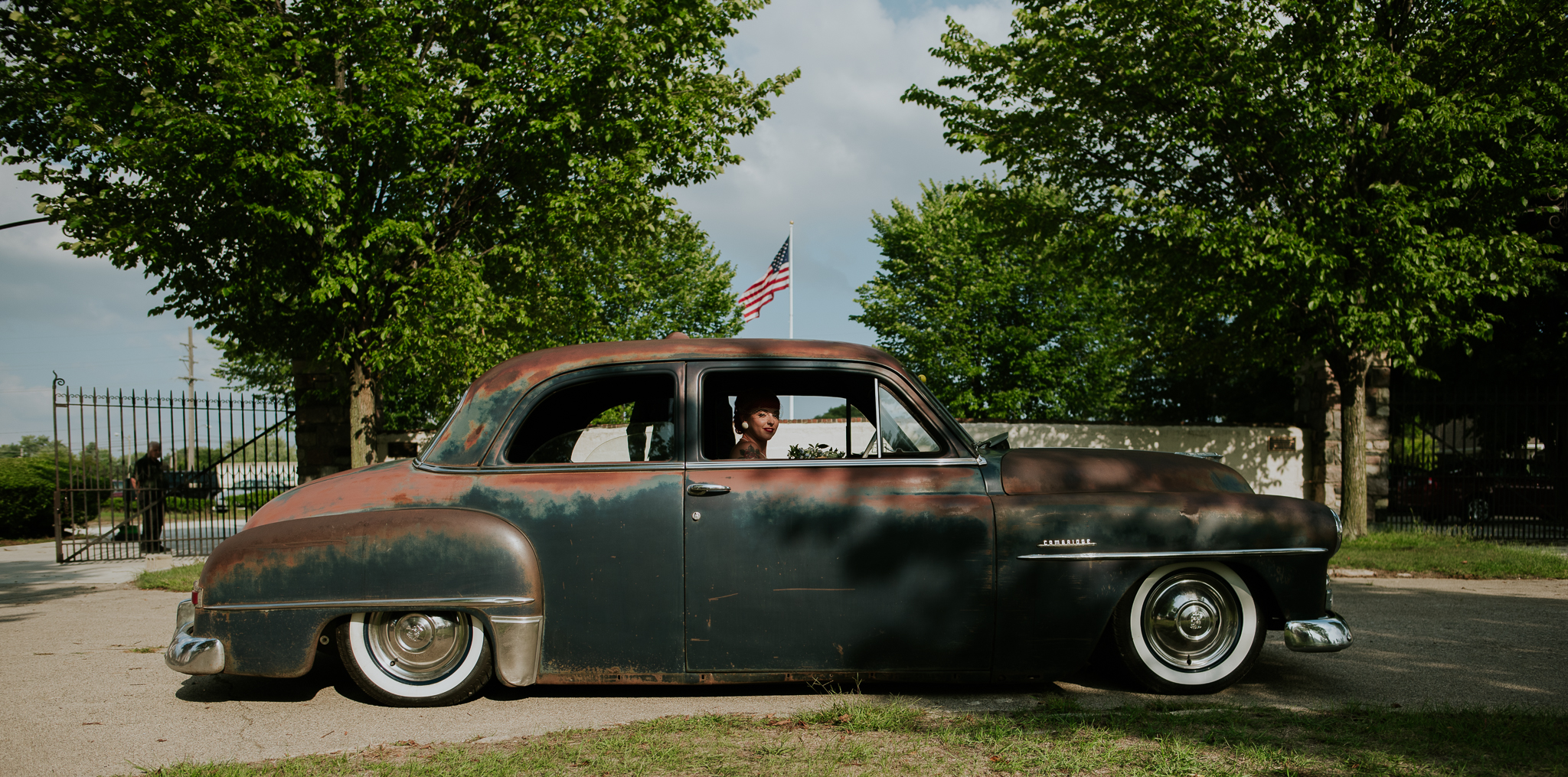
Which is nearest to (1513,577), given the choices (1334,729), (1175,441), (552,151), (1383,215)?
(1383,215)

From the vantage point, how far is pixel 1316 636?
426 centimetres

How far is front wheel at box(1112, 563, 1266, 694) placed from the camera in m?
4.34

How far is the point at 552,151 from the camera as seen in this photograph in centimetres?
1191

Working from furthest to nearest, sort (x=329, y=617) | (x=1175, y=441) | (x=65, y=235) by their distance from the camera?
1. (x=1175, y=441)
2. (x=65, y=235)
3. (x=329, y=617)

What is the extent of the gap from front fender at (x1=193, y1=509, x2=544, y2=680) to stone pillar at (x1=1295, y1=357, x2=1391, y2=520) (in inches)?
536

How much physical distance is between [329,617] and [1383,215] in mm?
11878

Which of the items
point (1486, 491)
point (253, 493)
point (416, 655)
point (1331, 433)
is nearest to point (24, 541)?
point (253, 493)

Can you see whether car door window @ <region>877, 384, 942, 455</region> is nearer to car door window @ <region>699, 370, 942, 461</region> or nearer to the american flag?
car door window @ <region>699, 370, 942, 461</region>

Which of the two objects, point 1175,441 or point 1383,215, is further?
point 1175,441

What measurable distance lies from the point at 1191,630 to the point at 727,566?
2221 millimetres

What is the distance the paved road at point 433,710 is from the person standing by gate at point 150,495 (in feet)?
25.2

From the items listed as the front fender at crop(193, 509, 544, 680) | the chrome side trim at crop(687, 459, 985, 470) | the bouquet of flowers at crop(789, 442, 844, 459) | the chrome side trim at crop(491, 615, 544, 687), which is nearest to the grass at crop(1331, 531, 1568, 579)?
the chrome side trim at crop(687, 459, 985, 470)

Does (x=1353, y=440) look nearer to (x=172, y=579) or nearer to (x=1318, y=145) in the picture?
(x=1318, y=145)

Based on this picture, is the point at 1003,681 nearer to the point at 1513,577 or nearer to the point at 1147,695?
the point at 1147,695
